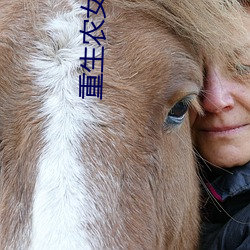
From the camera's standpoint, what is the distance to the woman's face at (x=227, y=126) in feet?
7.14

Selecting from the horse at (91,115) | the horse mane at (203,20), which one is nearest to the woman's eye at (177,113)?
the horse at (91,115)

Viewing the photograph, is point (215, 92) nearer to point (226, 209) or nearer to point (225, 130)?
point (225, 130)

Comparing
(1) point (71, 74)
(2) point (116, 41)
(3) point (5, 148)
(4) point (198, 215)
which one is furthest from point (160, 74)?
(4) point (198, 215)

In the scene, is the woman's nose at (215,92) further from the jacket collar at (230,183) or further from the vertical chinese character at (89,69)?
the vertical chinese character at (89,69)

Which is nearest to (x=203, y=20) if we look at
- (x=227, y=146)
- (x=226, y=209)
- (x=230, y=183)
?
(x=227, y=146)

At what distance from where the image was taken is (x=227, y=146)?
226 cm

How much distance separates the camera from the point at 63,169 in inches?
57.6

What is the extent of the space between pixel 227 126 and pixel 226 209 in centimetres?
37

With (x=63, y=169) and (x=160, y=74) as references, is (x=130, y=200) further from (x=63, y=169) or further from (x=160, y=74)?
(x=160, y=74)

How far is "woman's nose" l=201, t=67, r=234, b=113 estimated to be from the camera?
212cm

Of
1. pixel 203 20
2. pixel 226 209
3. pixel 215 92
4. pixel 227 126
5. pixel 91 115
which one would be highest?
pixel 203 20

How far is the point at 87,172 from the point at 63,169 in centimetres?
7

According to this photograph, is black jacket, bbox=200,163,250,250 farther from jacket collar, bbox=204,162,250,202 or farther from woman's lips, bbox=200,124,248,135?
woman's lips, bbox=200,124,248,135

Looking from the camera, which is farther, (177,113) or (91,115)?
(177,113)
